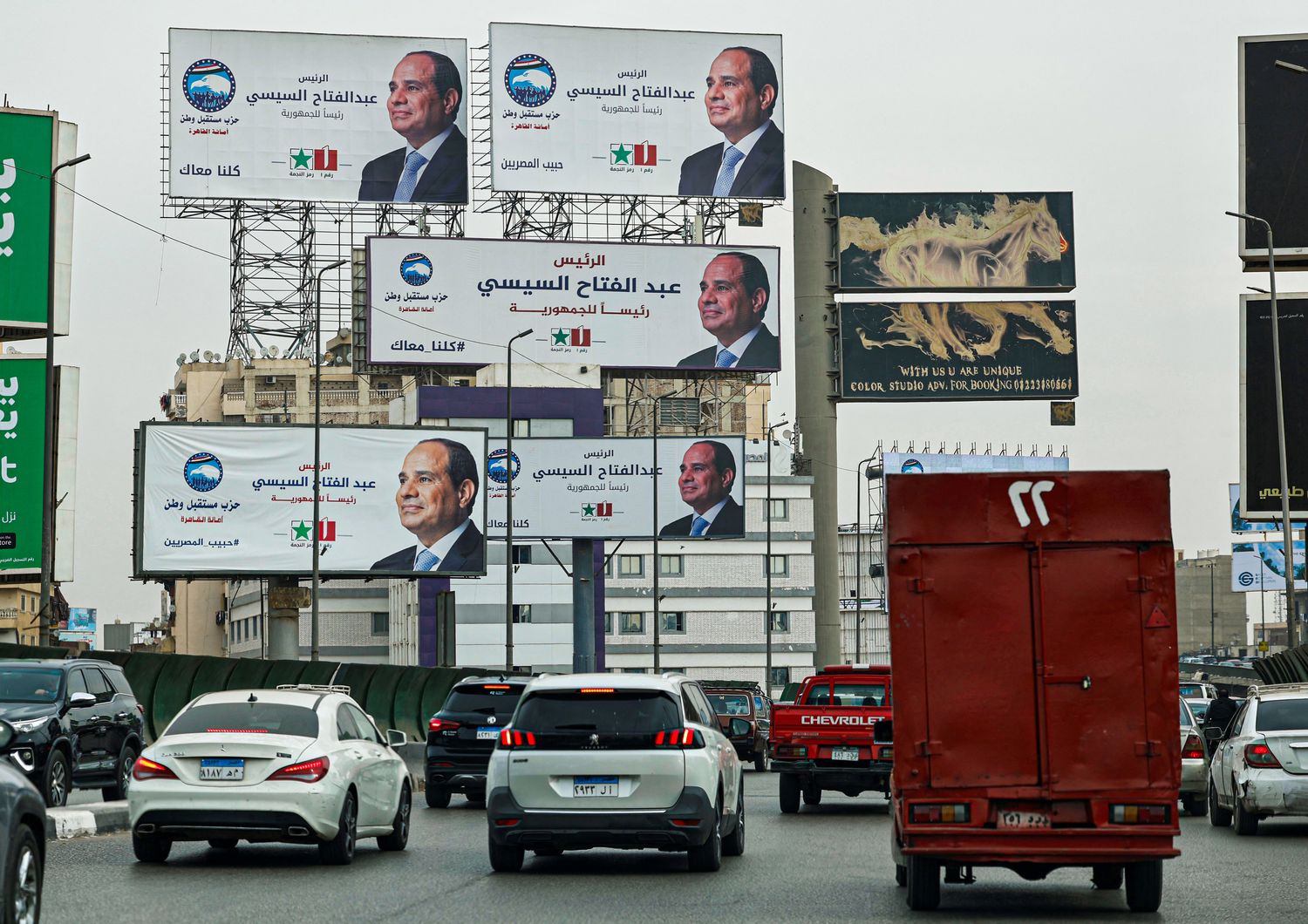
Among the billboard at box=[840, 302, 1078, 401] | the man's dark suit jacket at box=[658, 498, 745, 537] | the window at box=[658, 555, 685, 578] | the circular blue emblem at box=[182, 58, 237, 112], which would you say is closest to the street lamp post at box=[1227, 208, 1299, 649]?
the billboard at box=[840, 302, 1078, 401]

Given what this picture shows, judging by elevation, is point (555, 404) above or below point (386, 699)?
above

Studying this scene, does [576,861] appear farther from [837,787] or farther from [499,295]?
[499,295]

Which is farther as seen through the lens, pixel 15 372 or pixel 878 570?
pixel 878 570

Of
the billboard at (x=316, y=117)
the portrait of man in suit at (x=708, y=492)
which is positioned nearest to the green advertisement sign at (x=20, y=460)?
the billboard at (x=316, y=117)

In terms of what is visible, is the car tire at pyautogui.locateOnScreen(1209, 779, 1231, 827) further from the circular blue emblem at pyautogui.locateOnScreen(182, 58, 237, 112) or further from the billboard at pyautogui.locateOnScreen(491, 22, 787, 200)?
the circular blue emblem at pyautogui.locateOnScreen(182, 58, 237, 112)

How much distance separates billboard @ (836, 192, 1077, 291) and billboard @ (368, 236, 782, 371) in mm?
4572

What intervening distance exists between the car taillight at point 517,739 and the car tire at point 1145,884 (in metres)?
4.69

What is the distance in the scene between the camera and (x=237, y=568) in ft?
180

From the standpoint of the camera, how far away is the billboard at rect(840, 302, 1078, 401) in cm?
6938

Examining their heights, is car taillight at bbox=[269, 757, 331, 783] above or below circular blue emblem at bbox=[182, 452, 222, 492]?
below

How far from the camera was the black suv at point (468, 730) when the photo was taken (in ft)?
84.4

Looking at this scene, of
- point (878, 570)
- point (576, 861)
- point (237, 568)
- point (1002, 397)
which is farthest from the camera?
point (878, 570)

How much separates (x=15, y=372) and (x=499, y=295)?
1871 cm

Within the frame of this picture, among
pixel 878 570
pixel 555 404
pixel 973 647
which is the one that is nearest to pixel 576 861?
pixel 973 647
